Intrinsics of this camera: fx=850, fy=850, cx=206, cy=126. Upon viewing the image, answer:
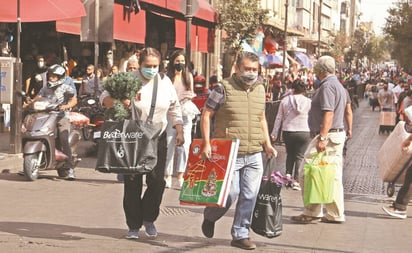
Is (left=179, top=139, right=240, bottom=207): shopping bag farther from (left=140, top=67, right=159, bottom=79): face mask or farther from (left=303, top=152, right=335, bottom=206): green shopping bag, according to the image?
(left=303, top=152, right=335, bottom=206): green shopping bag

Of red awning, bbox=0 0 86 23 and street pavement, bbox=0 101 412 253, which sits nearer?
street pavement, bbox=0 101 412 253

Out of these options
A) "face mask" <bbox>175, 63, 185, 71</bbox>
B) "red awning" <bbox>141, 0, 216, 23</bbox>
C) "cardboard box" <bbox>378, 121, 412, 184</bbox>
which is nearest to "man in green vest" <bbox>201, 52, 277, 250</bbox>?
"cardboard box" <bbox>378, 121, 412, 184</bbox>

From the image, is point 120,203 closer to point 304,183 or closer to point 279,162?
point 304,183

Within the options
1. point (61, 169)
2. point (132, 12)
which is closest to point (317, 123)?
point (61, 169)

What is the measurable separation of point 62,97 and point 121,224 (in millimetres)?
3756

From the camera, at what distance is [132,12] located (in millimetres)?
22500

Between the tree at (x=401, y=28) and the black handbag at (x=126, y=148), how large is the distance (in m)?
45.2

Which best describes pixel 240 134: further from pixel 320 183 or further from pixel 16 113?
pixel 16 113

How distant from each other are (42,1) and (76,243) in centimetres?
1030

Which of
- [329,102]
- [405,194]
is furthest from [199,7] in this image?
[329,102]

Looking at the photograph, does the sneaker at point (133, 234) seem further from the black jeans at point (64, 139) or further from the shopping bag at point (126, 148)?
the black jeans at point (64, 139)

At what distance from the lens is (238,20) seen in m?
31.7

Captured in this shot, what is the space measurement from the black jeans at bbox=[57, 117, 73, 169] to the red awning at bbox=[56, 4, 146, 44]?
21.5 ft

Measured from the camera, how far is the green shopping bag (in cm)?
908
